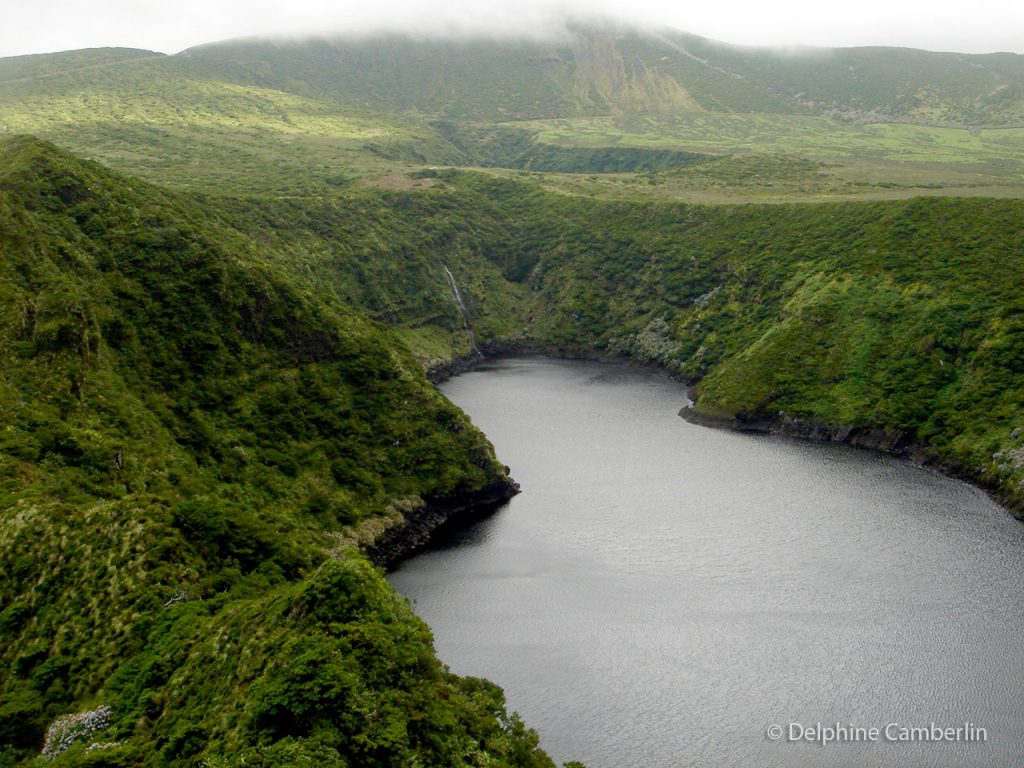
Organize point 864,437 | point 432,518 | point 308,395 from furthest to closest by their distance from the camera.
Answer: point 864,437 → point 308,395 → point 432,518

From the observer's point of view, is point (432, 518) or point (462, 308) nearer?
point (432, 518)

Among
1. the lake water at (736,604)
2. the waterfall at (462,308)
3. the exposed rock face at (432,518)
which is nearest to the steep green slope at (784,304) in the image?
the waterfall at (462,308)

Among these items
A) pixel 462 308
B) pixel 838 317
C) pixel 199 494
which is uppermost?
pixel 199 494

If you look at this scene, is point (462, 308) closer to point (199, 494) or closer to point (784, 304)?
point (784, 304)

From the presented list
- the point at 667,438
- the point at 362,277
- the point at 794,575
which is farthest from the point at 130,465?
the point at 362,277

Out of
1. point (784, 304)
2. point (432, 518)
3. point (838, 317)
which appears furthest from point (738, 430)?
point (432, 518)

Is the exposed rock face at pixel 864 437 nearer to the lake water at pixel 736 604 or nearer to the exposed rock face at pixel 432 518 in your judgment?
the lake water at pixel 736 604
